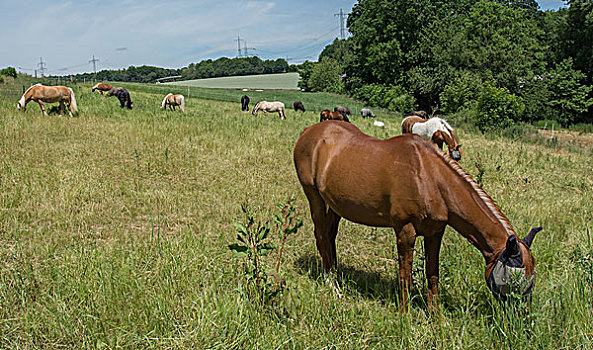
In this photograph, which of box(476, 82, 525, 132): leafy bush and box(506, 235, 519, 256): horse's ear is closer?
box(506, 235, 519, 256): horse's ear

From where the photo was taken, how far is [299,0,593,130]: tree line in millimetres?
34594

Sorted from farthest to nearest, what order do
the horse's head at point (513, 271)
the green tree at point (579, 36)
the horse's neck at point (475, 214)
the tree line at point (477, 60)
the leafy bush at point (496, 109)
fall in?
1. the tree line at point (477, 60)
2. the green tree at point (579, 36)
3. the leafy bush at point (496, 109)
4. the horse's neck at point (475, 214)
5. the horse's head at point (513, 271)

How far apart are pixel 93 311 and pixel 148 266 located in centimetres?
99

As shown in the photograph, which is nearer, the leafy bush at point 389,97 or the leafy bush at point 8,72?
the leafy bush at point 8,72

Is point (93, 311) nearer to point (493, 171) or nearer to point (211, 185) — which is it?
point (211, 185)

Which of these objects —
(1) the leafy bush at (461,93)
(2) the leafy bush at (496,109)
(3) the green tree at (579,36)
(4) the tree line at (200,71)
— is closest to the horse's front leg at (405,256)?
(2) the leafy bush at (496,109)

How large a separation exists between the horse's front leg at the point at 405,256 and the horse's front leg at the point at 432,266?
0.50 feet

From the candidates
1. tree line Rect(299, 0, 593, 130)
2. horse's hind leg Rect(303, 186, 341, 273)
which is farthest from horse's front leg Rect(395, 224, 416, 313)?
tree line Rect(299, 0, 593, 130)

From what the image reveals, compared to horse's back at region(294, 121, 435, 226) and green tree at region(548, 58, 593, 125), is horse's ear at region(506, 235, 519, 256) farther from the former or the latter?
green tree at region(548, 58, 593, 125)

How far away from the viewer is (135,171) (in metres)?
9.20

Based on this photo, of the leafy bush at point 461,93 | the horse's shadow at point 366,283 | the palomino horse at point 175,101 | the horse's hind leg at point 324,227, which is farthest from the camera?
the leafy bush at point 461,93

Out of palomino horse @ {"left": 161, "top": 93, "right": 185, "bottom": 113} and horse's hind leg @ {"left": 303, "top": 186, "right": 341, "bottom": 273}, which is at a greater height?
palomino horse @ {"left": 161, "top": 93, "right": 185, "bottom": 113}

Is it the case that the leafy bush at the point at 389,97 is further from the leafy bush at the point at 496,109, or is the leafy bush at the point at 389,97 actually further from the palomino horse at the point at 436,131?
the palomino horse at the point at 436,131

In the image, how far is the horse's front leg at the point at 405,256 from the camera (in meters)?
3.55
